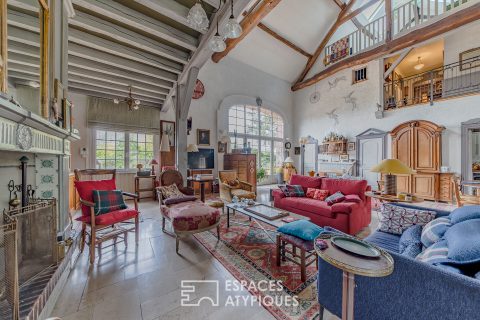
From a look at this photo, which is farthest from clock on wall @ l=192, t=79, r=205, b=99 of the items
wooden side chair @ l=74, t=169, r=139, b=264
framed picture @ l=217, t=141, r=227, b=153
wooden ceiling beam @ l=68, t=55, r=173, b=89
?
wooden side chair @ l=74, t=169, r=139, b=264

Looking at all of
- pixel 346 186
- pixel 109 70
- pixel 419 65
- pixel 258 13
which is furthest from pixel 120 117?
pixel 419 65

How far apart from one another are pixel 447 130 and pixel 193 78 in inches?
262

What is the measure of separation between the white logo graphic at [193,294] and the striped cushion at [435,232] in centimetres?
181

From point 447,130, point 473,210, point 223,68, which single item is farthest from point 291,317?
point 223,68

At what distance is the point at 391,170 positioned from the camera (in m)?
2.71

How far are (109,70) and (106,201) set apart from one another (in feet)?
8.29

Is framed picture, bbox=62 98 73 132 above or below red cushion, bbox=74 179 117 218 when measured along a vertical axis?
above

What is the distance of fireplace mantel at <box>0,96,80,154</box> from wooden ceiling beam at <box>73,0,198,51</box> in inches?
60.4

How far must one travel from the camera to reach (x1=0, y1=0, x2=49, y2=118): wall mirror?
1.22 meters

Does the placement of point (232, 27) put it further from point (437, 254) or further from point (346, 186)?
point (346, 186)

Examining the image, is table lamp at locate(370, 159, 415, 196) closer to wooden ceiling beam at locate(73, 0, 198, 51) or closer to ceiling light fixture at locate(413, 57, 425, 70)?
wooden ceiling beam at locate(73, 0, 198, 51)

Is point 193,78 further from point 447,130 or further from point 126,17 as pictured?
point 447,130

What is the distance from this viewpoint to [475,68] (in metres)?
5.05
